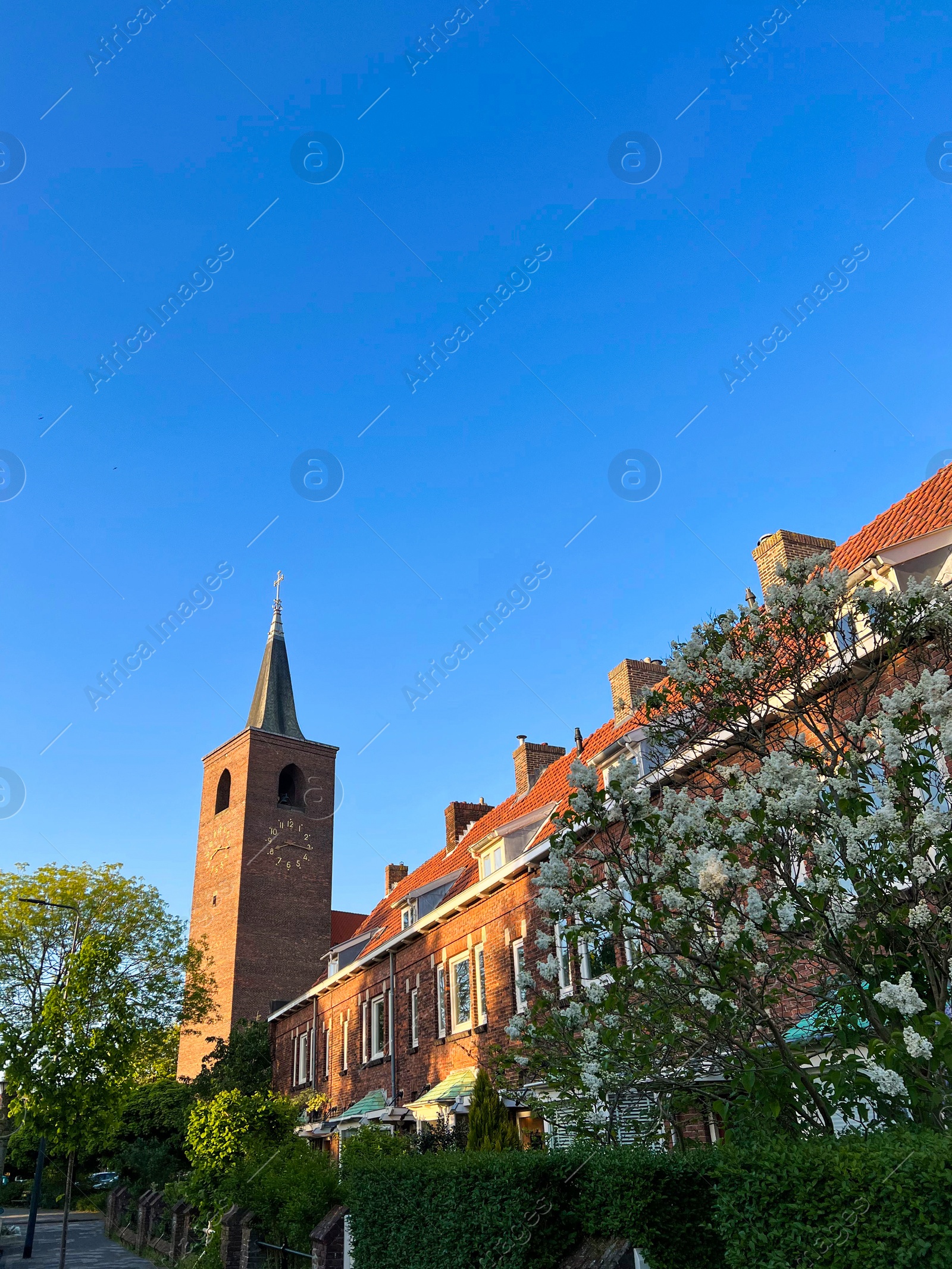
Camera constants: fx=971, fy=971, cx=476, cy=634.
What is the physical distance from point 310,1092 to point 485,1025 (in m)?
13.4

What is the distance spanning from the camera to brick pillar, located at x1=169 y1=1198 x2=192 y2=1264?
2325 cm

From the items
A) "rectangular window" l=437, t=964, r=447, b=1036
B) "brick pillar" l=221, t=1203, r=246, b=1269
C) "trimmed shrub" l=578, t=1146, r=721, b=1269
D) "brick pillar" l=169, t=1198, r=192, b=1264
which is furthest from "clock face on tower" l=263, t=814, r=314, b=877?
"trimmed shrub" l=578, t=1146, r=721, b=1269

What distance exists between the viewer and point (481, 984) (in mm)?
21094

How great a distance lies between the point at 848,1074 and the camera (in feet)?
20.5

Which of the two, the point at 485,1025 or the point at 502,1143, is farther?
the point at 485,1025

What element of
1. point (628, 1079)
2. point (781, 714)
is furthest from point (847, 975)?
point (781, 714)

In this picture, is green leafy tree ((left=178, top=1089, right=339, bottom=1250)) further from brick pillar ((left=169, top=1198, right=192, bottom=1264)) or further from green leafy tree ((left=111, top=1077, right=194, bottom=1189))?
green leafy tree ((left=111, top=1077, right=194, bottom=1189))

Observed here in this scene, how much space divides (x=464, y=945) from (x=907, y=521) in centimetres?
1371

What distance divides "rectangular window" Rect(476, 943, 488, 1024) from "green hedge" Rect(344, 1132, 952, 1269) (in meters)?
7.54

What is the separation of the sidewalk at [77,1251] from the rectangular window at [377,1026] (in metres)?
7.27

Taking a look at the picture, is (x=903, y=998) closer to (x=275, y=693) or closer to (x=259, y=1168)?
(x=259, y=1168)

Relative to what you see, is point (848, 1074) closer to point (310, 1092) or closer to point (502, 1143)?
point (502, 1143)

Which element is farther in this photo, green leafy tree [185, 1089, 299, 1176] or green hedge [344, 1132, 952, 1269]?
green leafy tree [185, 1089, 299, 1176]

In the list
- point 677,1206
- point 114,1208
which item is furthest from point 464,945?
point 114,1208
